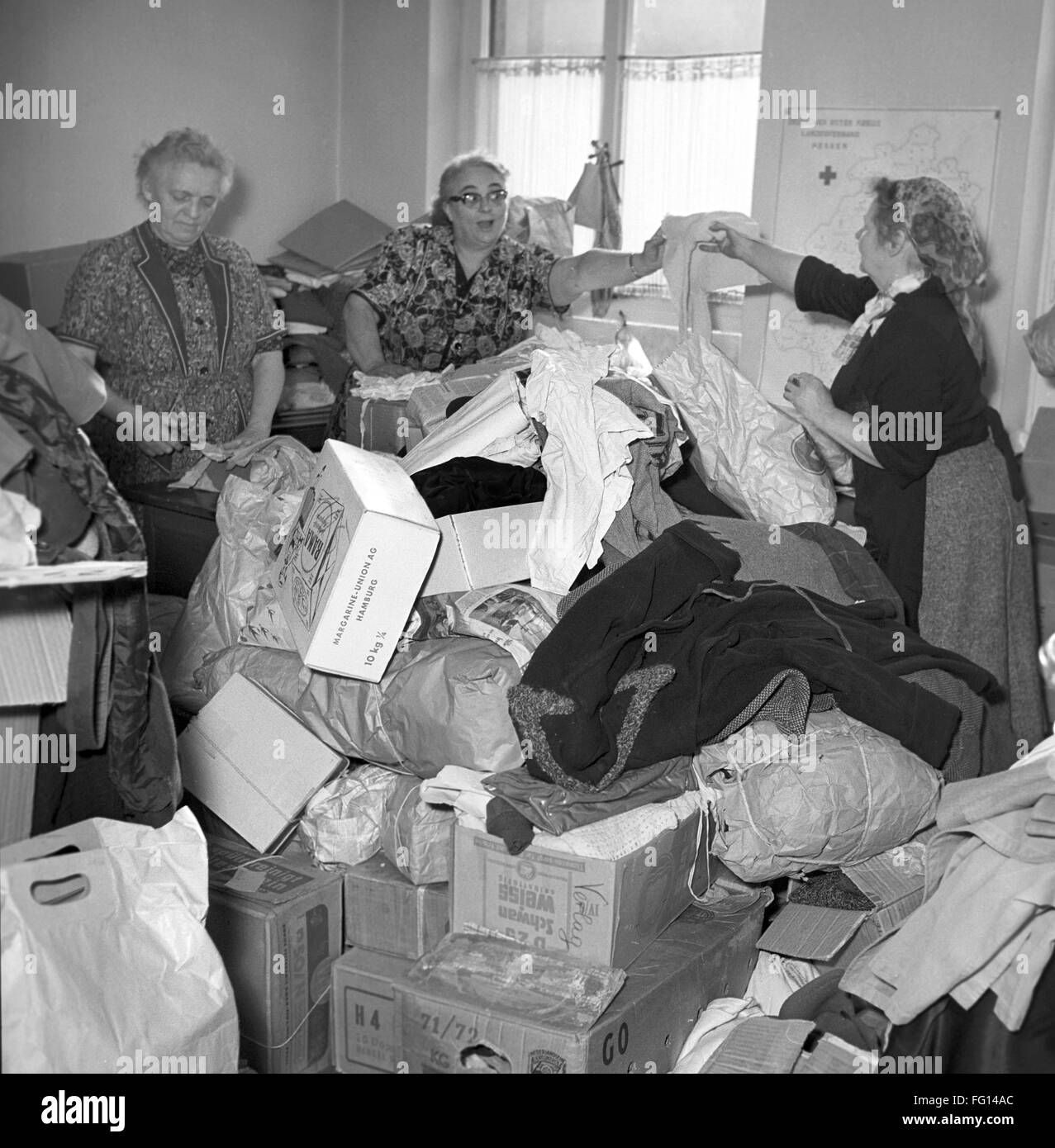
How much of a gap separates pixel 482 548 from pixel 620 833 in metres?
0.71

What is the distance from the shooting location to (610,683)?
2.21 metres

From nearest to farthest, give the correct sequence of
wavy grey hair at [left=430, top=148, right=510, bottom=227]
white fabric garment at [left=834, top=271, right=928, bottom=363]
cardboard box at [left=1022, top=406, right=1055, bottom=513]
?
white fabric garment at [left=834, top=271, right=928, bottom=363], cardboard box at [left=1022, top=406, right=1055, bottom=513], wavy grey hair at [left=430, top=148, right=510, bottom=227]

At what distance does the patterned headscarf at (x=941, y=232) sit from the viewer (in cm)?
297

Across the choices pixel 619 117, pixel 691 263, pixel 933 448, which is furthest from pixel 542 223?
pixel 933 448

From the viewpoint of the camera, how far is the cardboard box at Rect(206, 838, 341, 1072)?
2238mm

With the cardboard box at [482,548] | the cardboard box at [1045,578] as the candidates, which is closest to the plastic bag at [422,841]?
the cardboard box at [482,548]

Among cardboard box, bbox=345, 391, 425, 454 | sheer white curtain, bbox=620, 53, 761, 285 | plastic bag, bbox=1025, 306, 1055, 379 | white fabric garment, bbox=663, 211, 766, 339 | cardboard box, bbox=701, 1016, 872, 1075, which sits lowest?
cardboard box, bbox=701, 1016, 872, 1075

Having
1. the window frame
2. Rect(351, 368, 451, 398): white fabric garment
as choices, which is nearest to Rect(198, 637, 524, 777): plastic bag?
Rect(351, 368, 451, 398): white fabric garment

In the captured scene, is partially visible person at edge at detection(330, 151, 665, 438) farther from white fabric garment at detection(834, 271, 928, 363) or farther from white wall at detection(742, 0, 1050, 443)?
white wall at detection(742, 0, 1050, 443)

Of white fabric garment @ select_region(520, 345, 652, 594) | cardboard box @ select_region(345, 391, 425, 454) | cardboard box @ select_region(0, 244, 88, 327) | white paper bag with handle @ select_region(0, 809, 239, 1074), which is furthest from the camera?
cardboard box @ select_region(0, 244, 88, 327)

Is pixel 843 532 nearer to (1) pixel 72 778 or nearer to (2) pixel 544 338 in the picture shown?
(2) pixel 544 338

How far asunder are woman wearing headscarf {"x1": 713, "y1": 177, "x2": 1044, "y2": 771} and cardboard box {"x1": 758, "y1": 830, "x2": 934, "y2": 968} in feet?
2.37

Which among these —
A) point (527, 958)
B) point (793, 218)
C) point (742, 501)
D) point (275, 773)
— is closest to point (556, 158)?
point (793, 218)

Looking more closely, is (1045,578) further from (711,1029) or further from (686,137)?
(686,137)
